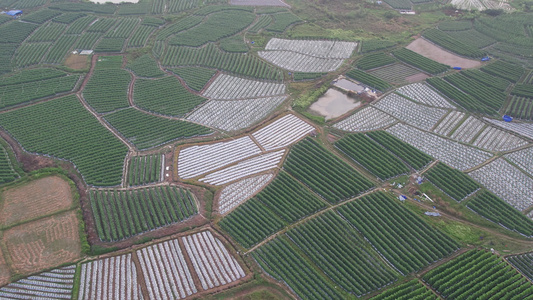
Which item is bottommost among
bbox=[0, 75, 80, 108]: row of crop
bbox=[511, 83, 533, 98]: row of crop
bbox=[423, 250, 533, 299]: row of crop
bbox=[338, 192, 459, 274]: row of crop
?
bbox=[423, 250, 533, 299]: row of crop

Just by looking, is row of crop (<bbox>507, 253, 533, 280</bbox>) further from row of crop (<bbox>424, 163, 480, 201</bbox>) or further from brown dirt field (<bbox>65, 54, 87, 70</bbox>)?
brown dirt field (<bbox>65, 54, 87, 70</bbox>)

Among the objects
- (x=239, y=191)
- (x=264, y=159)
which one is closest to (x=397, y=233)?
(x=239, y=191)

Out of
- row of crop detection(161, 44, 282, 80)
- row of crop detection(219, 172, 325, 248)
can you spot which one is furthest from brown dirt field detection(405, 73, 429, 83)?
row of crop detection(219, 172, 325, 248)

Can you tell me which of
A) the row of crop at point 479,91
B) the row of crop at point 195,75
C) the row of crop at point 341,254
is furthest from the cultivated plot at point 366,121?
the row of crop at point 195,75

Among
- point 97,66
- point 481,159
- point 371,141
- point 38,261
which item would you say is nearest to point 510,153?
point 481,159

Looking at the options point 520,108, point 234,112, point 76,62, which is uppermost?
point 76,62

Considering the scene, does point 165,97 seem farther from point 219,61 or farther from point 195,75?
point 219,61

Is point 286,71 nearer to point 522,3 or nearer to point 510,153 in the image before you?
point 510,153
